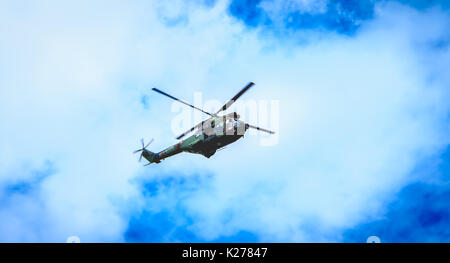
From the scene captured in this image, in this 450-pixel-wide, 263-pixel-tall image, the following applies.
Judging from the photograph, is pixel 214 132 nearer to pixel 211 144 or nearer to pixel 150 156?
pixel 211 144

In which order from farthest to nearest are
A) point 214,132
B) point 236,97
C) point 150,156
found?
point 150,156 → point 214,132 → point 236,97

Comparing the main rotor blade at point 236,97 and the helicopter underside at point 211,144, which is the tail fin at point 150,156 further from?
the main rotor blade at point 236,97

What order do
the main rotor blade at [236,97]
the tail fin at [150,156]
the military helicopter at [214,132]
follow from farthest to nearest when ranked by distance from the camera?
the tail fin at [150,156], the military helicopter at [214,132], the main rotor blade at [236,97]

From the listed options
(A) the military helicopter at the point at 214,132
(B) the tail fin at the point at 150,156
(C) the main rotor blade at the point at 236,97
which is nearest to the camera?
(C) the main rotor blade at the point at 236,97

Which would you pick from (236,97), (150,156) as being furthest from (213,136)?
(150,156)

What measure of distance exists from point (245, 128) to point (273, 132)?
12.8 ft

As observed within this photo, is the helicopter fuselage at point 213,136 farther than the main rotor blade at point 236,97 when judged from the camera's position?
Yes

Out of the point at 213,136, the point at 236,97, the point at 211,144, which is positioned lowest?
the point at 211,144

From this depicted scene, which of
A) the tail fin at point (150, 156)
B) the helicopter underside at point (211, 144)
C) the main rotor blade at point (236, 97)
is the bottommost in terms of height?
the helicopter underside at point (211, 144)

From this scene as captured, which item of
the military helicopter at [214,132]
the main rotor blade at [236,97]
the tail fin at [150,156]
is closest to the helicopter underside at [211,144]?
the military helicopter at [214,132]

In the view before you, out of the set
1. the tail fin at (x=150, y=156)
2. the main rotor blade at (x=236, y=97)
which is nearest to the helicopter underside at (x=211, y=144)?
the main rotor blade at (x=236, y=97)

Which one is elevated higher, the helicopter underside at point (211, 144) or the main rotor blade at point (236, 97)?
the main rotor blade at point (236, 97)
